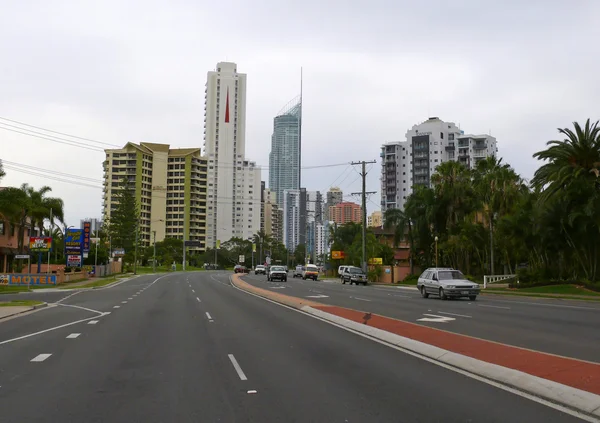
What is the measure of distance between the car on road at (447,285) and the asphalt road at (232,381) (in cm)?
1598

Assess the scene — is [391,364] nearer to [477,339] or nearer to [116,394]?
[477,339]

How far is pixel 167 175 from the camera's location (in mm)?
165750

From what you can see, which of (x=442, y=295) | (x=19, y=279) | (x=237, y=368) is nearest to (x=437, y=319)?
(x=237, y=368)

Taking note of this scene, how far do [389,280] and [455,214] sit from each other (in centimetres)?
1254

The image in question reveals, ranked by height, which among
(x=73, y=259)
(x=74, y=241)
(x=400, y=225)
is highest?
(x=400, y=225)

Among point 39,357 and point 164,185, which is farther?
point 164,185

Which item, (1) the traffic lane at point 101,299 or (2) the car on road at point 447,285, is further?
(2) the car on road at point 447,285

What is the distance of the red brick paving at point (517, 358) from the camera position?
880 cm

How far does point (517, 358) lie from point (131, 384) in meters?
6.90

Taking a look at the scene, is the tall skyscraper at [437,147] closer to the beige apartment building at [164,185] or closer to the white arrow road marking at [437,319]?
the beige apartment building at [164,185]

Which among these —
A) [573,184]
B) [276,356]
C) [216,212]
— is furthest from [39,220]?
[216,212]

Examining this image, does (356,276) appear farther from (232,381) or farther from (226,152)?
(226,152)

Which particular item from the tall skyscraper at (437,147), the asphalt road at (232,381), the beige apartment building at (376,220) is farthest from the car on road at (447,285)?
the beige apartment building at (376,220)

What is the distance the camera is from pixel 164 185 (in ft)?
538
